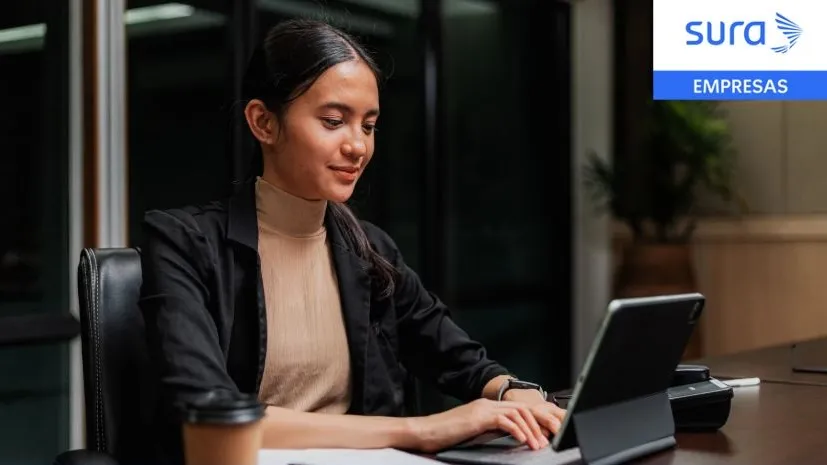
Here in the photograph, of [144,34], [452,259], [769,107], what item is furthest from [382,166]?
[769,107]

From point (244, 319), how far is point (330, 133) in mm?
293

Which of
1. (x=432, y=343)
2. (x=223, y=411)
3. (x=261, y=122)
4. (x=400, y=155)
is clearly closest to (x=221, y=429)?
(x=223, y=411)

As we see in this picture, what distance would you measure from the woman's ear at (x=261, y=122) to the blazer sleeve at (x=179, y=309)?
16 centimetres

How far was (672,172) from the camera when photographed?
5.57 meters

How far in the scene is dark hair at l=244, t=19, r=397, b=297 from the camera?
1.51 meters

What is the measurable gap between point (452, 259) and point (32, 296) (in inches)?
91.1

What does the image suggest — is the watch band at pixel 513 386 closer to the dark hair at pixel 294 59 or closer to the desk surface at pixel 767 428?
the desk surface at pixel 767 428

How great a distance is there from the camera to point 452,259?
5.18 m

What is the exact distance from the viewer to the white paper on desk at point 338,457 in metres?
1.21

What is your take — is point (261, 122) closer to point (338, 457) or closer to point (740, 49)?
point (338, 457)

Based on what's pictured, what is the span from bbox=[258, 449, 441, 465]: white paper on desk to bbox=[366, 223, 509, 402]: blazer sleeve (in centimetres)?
44

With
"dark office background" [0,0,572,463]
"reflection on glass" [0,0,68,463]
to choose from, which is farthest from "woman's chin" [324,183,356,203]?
"reflection on glass" [0,0,68,463]

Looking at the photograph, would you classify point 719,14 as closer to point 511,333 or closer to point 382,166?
point 382,166


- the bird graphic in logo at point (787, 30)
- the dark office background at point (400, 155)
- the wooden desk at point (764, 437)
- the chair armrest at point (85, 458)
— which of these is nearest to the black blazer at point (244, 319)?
the chair armrest at point (85, 458)
